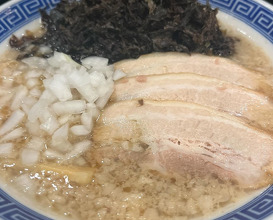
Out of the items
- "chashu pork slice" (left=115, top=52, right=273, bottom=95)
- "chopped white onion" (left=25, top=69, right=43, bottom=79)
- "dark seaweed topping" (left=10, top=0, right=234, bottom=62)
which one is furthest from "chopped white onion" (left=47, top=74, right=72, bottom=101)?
"dark seaweed topping" (left=10, top=0, right=234, bottom=62)

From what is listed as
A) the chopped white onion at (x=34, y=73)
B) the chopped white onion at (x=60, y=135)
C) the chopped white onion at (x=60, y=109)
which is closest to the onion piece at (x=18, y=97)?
the chopped white onion at (x=60, y=109)

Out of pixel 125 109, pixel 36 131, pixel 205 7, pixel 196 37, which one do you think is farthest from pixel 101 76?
pixel 205 7

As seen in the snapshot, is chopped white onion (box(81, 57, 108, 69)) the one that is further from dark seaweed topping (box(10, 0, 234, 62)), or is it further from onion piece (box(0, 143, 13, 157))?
onion piece (box(0, 143, 13, 157))

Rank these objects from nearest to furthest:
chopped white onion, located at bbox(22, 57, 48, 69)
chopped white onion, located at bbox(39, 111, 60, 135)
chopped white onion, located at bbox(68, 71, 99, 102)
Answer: chopped white onion, located at bbox(39, 111, 60, 135), chopped white onion, located at bbox(68, 71, 99, 102), chopped white onion, located at bbox(22, 57, 48, 69)

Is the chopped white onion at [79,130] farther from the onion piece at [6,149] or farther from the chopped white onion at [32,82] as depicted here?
the chopped white onion at [32,82]

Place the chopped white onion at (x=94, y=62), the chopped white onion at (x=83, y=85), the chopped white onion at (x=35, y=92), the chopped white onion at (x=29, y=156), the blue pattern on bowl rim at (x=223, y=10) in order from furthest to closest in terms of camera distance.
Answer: the blue pattern on bowl rim at (x=223, y=10) → the chopped white onion at (x=94, y=62) → the chopped white onion at (x=35, y=92) → the chopped white onion at (x=83, y=85) → the chopped white onion at (x=29, y=156)

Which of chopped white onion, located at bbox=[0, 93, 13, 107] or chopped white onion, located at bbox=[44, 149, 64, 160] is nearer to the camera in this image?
chopped white onion, located at bbox=[44, 149, 64, 160]
